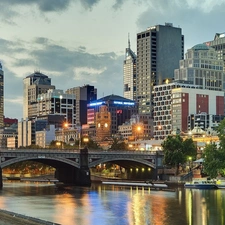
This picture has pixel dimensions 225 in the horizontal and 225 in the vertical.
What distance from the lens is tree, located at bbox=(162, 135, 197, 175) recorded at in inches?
6718

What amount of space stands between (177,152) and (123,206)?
69911mm

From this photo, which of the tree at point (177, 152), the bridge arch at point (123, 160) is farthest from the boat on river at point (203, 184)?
the bridge arch at point (123, 160)

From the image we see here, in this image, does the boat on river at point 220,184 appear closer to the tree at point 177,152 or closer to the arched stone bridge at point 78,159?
the tree at point 177,152

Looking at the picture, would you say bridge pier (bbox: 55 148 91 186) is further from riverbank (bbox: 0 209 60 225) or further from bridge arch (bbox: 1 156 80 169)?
riverbank (bbox: 0 209 60 225)

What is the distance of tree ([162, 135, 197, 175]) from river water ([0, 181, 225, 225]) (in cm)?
3358

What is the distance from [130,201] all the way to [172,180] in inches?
2103

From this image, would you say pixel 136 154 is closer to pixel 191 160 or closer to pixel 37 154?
pixel 191 160

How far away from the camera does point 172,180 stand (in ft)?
539

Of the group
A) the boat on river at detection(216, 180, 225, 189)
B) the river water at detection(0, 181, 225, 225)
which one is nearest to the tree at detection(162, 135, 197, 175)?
the boat on river at detection(216, 180, 225, 189)

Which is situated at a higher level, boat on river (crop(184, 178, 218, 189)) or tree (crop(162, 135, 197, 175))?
tree (crop(162, 135, 197, 175))

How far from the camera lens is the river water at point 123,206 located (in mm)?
85188

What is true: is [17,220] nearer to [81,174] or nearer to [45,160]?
[45,160]

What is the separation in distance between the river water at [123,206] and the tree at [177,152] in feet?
110

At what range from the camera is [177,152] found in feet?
562
